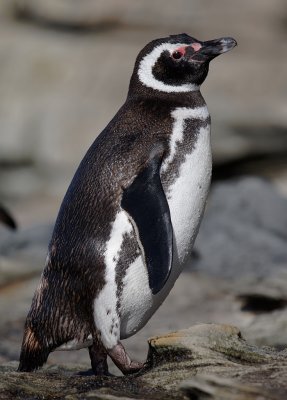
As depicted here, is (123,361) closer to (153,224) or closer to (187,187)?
(153,224)

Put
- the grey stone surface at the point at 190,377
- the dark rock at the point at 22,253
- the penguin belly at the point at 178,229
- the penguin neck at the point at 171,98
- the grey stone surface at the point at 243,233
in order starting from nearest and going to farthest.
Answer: the grey stone surface at the point at 190,377, the penguin belly at the point at 178,229, the penguin neck at the point at 171,98, the dark rock at the point at 22,253, the grey stone surface at the point at 243,233

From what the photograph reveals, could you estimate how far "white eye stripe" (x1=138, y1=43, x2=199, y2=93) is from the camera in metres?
3.73

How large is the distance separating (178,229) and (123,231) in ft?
0.66

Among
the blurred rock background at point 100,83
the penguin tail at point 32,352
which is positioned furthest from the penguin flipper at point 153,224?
the blurred rock background at point 100,83

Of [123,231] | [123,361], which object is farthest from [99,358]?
[123,231]

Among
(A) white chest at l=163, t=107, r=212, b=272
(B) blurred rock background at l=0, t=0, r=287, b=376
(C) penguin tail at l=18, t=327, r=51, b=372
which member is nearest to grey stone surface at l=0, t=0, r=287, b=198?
(B) blurred rock background at l=0, t=0, r=287, b=376

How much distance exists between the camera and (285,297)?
18.5ft

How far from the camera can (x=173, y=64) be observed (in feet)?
12.3

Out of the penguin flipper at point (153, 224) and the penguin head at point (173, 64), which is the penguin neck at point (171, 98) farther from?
the penguin flipper at point (153, 224)

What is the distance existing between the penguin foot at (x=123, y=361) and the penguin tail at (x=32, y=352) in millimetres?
252

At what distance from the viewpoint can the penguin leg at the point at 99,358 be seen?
3499mm

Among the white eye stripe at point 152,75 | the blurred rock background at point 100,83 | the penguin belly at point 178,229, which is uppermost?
the blurred rock background at point 100,83

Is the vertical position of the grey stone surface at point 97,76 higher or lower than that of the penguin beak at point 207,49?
higher

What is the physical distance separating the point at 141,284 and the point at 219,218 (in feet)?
12.7
